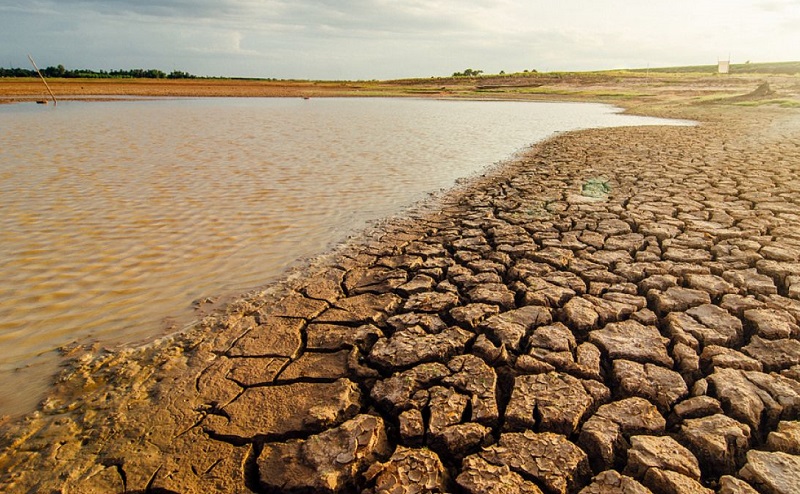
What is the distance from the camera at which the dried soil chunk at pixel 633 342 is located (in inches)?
87.5

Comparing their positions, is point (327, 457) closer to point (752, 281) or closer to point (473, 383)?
point (473, 383)

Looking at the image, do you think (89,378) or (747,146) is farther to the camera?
(747,146)

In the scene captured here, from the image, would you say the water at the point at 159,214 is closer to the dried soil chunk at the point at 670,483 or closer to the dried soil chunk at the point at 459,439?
the dried soil chunk at the point at 459,439

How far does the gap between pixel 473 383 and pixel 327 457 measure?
75 cm

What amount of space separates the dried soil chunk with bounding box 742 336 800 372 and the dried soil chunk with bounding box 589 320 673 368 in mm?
404

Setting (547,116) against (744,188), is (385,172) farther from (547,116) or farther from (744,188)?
(547,116)

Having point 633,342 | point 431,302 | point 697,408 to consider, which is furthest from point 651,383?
point 431,302

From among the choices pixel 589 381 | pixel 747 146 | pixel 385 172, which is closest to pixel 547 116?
pixel 747 146

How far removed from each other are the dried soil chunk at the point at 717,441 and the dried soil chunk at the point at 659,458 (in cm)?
6

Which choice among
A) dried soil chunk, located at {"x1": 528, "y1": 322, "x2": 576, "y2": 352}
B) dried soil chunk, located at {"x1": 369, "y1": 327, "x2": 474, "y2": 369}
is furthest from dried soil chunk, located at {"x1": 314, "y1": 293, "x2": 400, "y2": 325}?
dried soil chunk, located at {"x1": 528, "y1": 322, "x2": 576, "y2": 352}

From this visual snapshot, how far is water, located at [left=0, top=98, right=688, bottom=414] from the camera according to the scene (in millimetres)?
2873

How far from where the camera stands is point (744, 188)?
5.48 metres

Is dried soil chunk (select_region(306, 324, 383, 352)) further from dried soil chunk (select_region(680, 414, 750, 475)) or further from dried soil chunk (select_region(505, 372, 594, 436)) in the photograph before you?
dried soil chunk (select_region(680, 414, 750, 475))

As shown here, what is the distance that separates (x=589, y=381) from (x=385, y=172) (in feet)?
19.5
